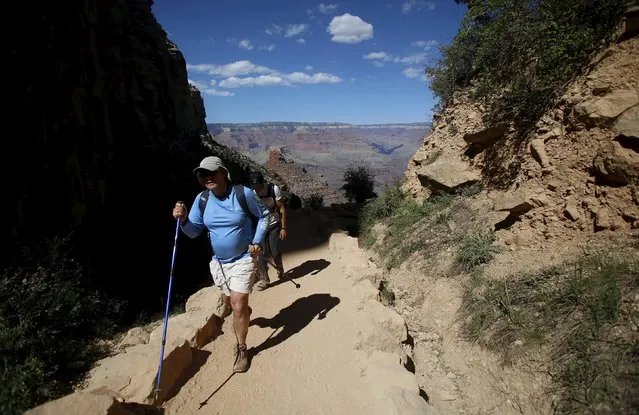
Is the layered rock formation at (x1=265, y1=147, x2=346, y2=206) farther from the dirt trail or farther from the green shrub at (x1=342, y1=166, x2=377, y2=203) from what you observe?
the dirt trail

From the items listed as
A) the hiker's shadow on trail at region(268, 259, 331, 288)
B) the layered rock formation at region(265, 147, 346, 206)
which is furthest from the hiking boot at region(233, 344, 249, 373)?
the layered rock formation at region(265, 147, 346, 206)

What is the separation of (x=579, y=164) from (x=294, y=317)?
4.70 metres

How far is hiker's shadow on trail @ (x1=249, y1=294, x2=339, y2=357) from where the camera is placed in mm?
4461

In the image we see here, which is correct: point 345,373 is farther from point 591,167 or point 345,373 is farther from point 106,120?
point 106,120

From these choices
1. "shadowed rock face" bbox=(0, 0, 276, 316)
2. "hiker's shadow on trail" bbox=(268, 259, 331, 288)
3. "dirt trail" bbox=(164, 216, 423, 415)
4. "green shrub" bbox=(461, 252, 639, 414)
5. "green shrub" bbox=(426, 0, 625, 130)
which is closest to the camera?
"green shrub" bbox=(461, 252, 639, 414)

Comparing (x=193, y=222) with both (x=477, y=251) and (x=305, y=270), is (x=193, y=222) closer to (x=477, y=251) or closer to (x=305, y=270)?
(x=305, y=270)

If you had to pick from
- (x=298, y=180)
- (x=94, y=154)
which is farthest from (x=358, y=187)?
(x=298, y=180)

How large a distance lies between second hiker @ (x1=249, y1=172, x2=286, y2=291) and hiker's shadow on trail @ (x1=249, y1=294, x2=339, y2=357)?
0.88m

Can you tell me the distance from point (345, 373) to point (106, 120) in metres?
18.5

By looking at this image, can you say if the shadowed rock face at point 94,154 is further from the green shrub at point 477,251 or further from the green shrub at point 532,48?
the green shrub at point 532,48

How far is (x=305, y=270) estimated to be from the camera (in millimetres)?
7293

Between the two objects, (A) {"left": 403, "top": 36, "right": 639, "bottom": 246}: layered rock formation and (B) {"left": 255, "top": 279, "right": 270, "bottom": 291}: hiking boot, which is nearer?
(A) {"left": 403, "top": 36, "right": 639, "bottom": 246}: layered rock formation

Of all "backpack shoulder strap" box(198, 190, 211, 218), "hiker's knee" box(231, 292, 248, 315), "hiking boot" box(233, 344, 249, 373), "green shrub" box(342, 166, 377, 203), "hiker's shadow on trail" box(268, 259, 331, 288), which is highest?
"backpack shoulder strap" box(198, 190, 211, 218)

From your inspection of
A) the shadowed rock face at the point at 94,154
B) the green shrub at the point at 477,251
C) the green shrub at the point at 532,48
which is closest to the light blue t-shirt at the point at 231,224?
the green shrub at the point at 477,251
